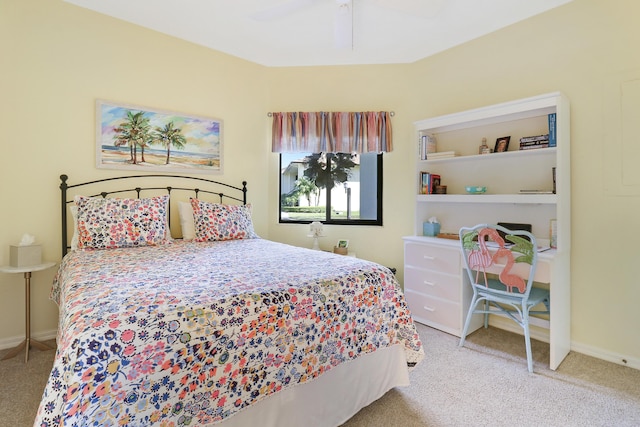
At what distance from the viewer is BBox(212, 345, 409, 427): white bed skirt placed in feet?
4.47

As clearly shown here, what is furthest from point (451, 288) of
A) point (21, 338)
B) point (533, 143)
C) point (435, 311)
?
point (21, 338)

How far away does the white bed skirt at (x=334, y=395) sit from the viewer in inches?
53.6

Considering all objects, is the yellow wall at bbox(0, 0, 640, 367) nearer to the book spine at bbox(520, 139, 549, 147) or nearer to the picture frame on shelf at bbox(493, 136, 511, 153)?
the book spine at bbox(520, 139, 549, 147)

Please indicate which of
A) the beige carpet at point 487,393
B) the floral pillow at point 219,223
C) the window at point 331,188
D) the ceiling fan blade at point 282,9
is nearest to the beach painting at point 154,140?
the floral pillow at point 219,223

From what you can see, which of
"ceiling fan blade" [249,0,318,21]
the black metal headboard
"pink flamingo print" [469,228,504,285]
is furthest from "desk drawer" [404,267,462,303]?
"ceiling fan blade" [249,0,318,21]

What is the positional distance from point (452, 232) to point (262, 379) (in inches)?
99.2

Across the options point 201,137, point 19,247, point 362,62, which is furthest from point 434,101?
point 19,247

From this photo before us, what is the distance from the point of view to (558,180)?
2357 mm

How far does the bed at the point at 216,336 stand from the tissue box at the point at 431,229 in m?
1.48

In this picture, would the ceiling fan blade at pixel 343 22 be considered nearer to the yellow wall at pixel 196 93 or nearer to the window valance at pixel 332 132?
the window valance at pixel 332 132

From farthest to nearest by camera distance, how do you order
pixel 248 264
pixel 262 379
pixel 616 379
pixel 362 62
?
pixel 362 62 → pixel 616 379 → pixel 248 264 → pixel 262 379

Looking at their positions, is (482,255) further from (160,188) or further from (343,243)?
(160,188)

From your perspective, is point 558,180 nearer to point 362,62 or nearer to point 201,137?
point 362,62

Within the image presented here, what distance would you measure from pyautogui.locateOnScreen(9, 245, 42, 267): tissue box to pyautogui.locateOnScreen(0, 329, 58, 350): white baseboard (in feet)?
1.99
